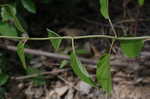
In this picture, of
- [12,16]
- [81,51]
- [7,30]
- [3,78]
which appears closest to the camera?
[12,16]

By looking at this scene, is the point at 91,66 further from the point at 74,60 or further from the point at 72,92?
the point at 74,60

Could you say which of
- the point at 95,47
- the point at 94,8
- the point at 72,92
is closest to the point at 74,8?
the point at 94,8

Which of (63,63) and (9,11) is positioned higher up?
(9,11)

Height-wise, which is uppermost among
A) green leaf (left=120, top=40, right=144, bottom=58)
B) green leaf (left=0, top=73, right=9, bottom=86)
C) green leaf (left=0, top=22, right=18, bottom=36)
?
green leaf (left=120, top=40, right=144, bottom=58)

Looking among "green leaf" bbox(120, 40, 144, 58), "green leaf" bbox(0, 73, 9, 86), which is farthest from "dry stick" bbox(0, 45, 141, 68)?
"green leaf" bbox(120, 40, 144, 58)

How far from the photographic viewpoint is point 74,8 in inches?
74.9

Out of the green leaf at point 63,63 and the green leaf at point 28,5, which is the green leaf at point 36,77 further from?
the green leaf at point 28,5

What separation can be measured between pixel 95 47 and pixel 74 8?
28 centimetres

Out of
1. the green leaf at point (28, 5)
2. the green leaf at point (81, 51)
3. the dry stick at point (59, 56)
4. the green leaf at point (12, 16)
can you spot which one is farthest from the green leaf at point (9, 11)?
the green leaf at point (81, 51)

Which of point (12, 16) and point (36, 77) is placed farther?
point (36, 77)

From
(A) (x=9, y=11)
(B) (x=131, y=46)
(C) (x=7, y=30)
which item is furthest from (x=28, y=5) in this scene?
(B) (x=131, y=46)

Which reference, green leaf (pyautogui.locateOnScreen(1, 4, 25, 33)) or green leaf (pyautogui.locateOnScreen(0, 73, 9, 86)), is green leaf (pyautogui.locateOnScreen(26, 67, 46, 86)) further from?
green leaf (pyautogui.locateOnScreen(1, 4, 25, 33))

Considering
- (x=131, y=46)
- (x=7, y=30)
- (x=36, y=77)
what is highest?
(x=131, y=46)

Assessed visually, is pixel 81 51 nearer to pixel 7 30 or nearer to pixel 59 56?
pixel 59 56
